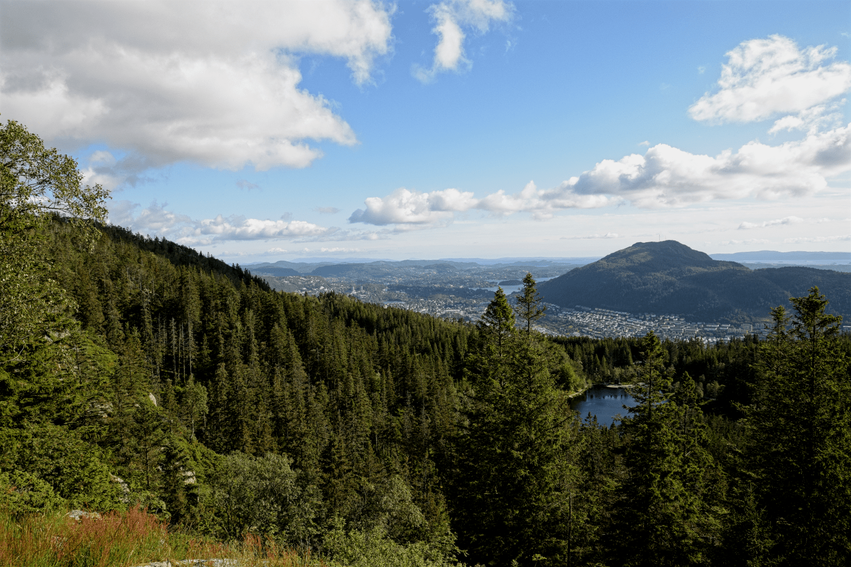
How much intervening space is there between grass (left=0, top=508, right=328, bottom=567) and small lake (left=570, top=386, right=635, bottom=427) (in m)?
141

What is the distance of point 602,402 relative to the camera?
505 feet

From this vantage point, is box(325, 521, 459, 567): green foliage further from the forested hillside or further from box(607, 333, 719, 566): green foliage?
box(607, 333, 719, 566): green foliage

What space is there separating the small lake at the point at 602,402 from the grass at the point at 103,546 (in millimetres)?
140593

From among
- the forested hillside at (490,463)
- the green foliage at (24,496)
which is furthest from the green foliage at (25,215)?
the green foliage at (24,496)

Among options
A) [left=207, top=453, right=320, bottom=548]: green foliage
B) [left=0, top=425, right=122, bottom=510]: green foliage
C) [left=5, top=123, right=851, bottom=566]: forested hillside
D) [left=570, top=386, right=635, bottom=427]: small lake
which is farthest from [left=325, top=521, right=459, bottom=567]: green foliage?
[left=570, top=386, right=635, bottom=427]: small lake

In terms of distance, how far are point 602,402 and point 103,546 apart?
16992 cm

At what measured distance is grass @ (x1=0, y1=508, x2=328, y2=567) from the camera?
628 cm

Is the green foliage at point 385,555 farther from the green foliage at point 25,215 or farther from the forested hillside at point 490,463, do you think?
the green foliage at point 25,215

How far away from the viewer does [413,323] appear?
551 ft

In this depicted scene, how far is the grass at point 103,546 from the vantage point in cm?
628

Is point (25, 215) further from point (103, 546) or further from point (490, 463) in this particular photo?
point (490, 463)

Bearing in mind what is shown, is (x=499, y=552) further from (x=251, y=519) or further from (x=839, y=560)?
(x=251, y=519)

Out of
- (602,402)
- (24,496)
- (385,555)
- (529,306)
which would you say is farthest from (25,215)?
(602,402)

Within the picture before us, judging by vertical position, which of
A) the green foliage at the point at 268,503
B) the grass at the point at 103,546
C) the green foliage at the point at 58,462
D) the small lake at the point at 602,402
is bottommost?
the small lake at the point at 602,402
